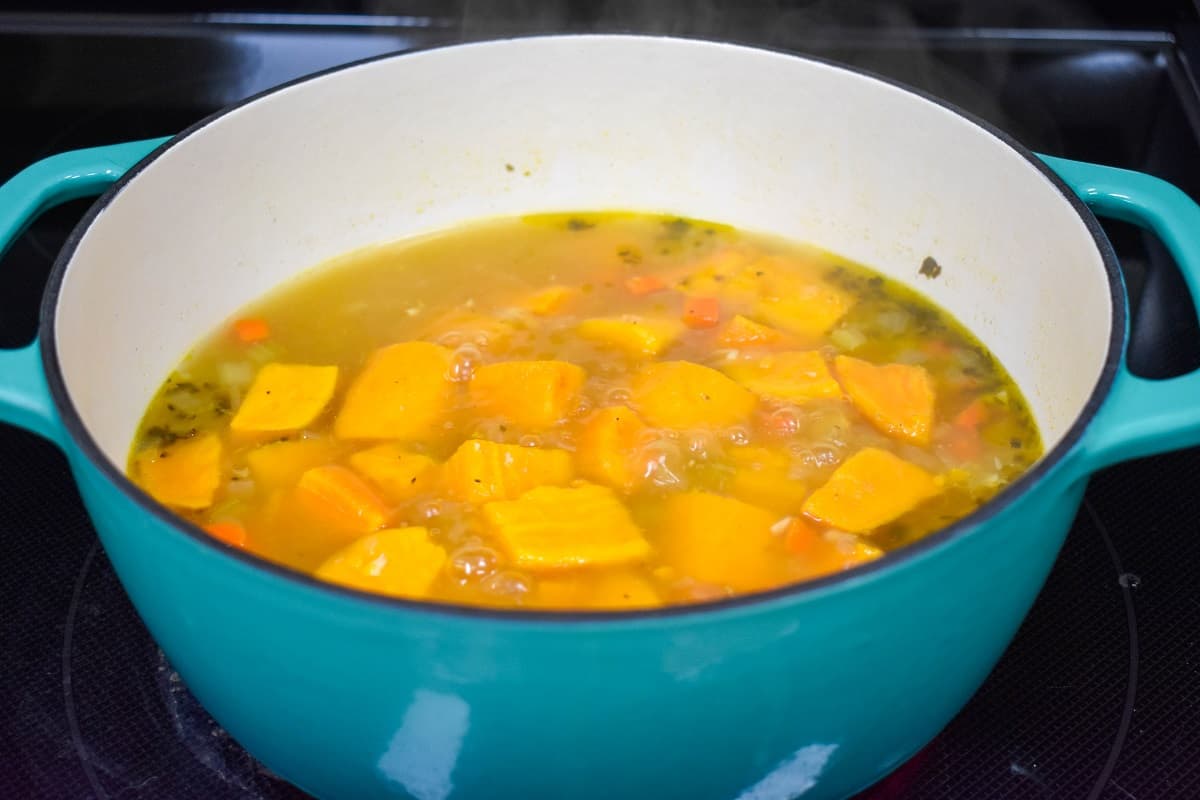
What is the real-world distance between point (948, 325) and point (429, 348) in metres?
0.67

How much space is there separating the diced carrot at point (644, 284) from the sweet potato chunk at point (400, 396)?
0.30 m

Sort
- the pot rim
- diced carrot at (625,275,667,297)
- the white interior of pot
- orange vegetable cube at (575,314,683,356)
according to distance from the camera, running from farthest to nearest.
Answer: diced carrot at (625,275,667,297), orange vegetable cube at (575,314,683,356), the white interior of pot, the pot rim

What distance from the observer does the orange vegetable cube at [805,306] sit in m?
1.70

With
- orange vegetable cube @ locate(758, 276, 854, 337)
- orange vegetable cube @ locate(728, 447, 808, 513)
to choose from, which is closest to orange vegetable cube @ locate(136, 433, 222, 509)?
orange vegetable cube @ locate(728, 447, 808, 513)

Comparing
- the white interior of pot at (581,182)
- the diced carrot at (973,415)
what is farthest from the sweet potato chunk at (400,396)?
the diced carrot at (973,415)

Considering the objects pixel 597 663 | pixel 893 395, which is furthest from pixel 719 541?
pixel 597 663

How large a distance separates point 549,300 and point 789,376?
0.36m

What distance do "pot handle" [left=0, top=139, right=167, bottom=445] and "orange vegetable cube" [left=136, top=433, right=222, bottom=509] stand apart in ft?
0.95

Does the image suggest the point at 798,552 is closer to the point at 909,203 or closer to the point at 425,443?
the point at 425,443

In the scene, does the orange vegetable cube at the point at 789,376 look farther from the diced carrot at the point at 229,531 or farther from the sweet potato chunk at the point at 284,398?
the diced carrot at the point at 229,531

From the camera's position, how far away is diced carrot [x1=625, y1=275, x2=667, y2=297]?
5.85 ft

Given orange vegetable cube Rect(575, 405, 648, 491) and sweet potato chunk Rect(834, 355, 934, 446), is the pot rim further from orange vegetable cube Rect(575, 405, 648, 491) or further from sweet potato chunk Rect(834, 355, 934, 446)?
orange vegetable cube Rect(575, 405, 648, 491)

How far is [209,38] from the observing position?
212 centimetres

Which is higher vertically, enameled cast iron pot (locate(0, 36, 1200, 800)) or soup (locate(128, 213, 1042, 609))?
enameled cast iron pot (locate(0, 36, 1200, 800))
